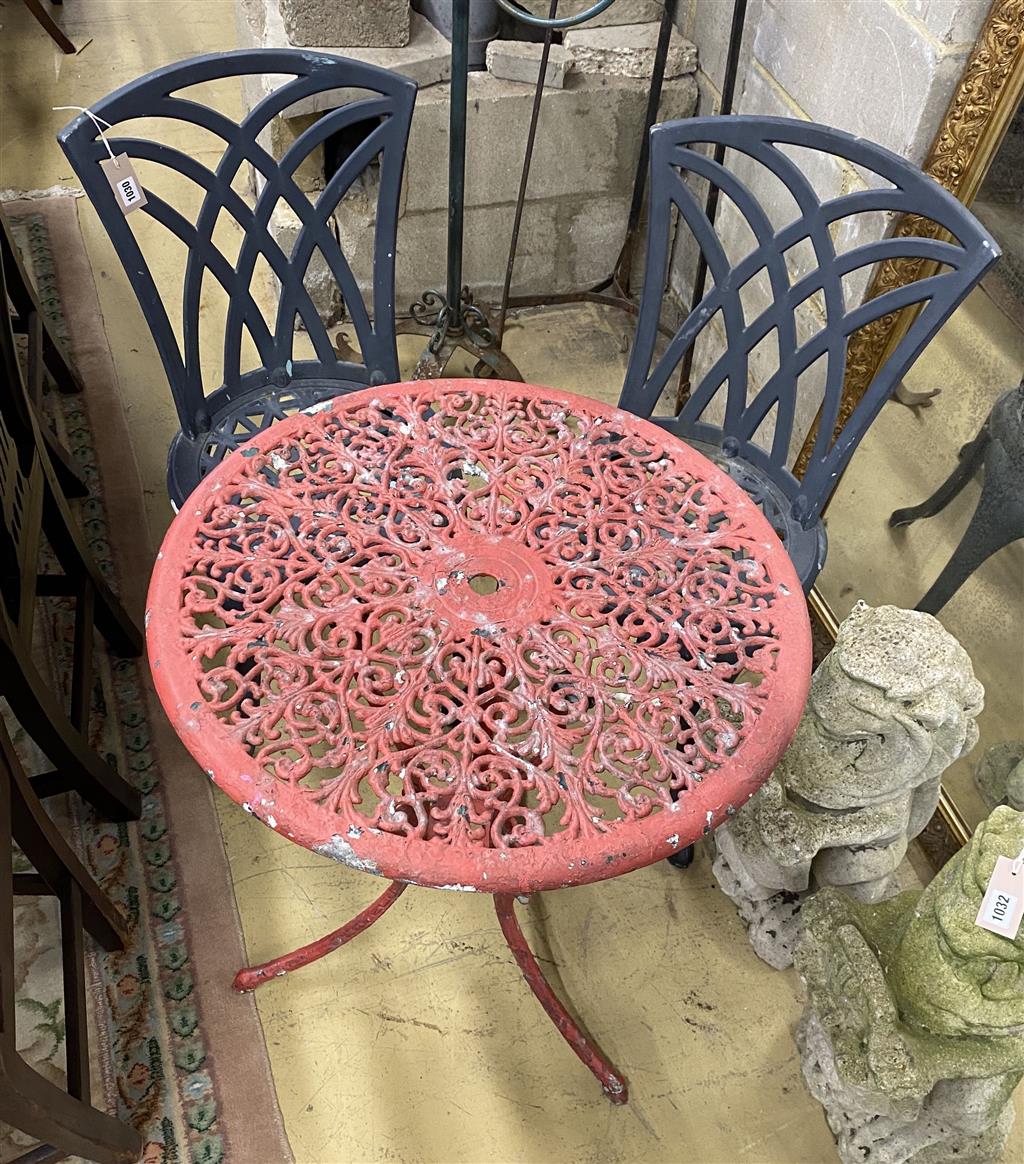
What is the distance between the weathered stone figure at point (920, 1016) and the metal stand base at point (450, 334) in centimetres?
161

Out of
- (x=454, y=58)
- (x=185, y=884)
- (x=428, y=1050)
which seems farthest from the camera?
(x=454, y=58)

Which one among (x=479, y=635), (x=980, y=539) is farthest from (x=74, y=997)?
(x=980, y=539)

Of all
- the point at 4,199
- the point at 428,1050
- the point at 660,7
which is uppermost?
the point at 660,7

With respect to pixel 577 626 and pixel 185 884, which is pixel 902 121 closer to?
pixel 577 626

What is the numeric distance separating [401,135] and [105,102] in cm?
50

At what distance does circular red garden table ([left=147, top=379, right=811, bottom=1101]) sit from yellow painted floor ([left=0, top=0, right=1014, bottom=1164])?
0.79 ft

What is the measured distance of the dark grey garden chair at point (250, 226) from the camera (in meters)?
1.72

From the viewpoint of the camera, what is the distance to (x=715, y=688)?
1351 millimetres

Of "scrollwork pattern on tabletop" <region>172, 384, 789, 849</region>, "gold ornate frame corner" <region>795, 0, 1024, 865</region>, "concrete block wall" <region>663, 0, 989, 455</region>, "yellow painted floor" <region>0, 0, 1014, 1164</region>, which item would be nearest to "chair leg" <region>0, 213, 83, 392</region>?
"scrollwork pattern on tabletop" <region>172, 384, 789, 849</region>

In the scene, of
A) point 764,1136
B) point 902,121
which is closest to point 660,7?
point 902,121

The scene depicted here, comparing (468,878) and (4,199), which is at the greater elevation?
(468,878)

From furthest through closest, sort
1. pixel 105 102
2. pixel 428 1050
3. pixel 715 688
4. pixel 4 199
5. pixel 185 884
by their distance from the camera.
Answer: pixel 4 199 → pixel 185 884 → pixel 428 1050 → pixel 105 102 → pixel 715 688

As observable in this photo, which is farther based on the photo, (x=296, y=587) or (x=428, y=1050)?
(x=428, y=1050)

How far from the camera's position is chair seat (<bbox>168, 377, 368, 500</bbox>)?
186 centimetres
